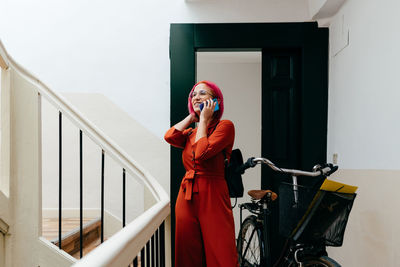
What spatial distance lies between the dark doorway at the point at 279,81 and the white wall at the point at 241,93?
2138mm

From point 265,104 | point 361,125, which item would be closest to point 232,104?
point 265,104

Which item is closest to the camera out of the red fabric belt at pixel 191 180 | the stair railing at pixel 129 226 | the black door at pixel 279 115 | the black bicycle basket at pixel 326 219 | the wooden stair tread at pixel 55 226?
the stair railing at pixel 129 226

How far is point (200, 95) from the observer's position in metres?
1.83

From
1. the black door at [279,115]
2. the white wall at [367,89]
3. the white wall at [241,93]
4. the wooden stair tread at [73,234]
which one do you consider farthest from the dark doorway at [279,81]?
the white wall at [241,93]

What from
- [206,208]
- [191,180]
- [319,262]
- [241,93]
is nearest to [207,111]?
[191,180]

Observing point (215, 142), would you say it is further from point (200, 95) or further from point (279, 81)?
point (279, 81)

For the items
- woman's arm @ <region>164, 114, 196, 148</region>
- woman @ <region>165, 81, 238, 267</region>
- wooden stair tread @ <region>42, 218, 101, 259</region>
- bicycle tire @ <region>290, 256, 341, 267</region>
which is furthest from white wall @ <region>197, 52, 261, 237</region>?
bicycle tire @ <region>290, 256, 341, 267</region>

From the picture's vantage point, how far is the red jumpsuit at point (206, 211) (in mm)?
1617

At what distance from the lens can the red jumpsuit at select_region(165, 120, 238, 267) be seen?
1617 mm

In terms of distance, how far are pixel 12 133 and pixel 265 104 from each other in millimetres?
1842

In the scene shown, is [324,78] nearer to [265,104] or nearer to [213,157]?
[265,104]

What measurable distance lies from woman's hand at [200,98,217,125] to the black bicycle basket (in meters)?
0.67

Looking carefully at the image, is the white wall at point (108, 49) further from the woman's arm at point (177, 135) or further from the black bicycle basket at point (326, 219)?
the black bicycle basket at point (326, 219)

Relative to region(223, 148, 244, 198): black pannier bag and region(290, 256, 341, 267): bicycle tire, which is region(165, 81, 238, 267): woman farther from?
region(290, 256, 341, 267): bicycle tire
